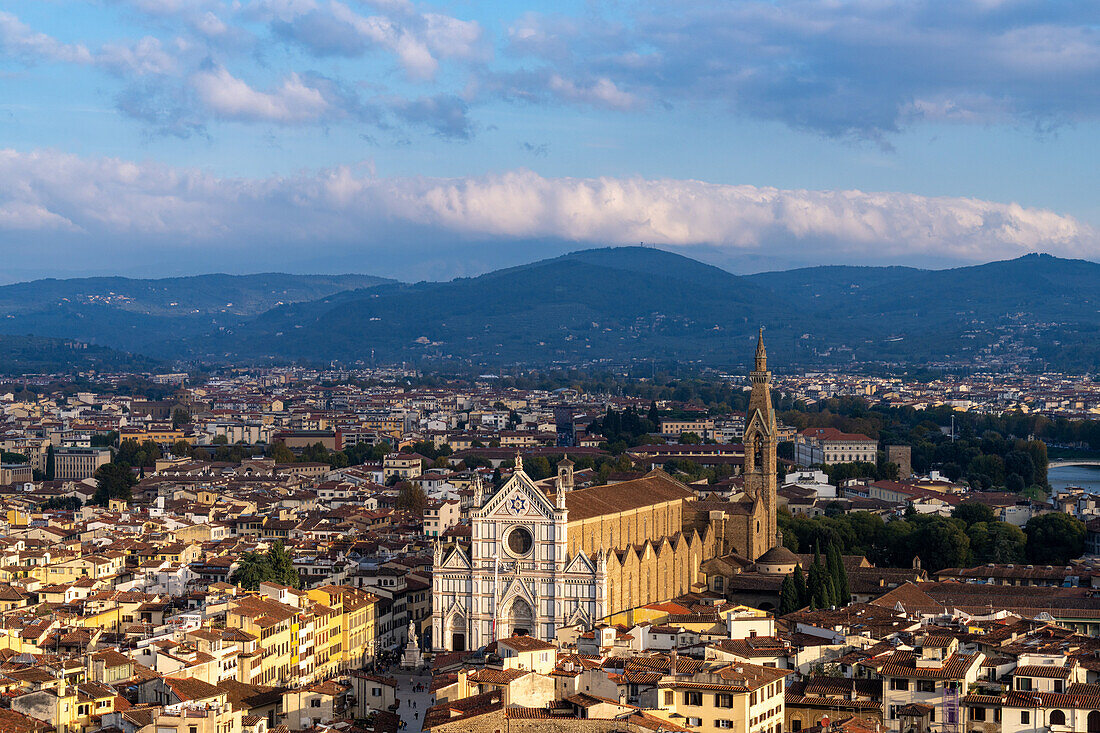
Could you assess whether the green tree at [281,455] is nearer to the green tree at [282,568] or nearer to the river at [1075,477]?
the river at [1075,477]

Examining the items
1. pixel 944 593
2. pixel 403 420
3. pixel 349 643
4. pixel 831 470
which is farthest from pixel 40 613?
pixel 403 420

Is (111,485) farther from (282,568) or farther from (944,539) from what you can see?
(944,539)

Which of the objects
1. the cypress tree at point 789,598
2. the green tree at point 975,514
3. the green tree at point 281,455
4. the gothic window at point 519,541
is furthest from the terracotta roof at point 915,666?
the green tree at point 281,455

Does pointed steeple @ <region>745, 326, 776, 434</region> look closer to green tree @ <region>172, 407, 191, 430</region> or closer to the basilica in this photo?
the basilica

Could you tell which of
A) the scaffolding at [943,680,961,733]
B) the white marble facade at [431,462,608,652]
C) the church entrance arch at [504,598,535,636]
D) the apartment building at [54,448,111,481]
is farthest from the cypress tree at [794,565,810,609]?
the apartment building at [54,448,111,481]

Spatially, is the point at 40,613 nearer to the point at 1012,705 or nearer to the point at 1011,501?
the point at 1012,705

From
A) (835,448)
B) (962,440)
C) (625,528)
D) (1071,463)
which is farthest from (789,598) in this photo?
(1071,463)
